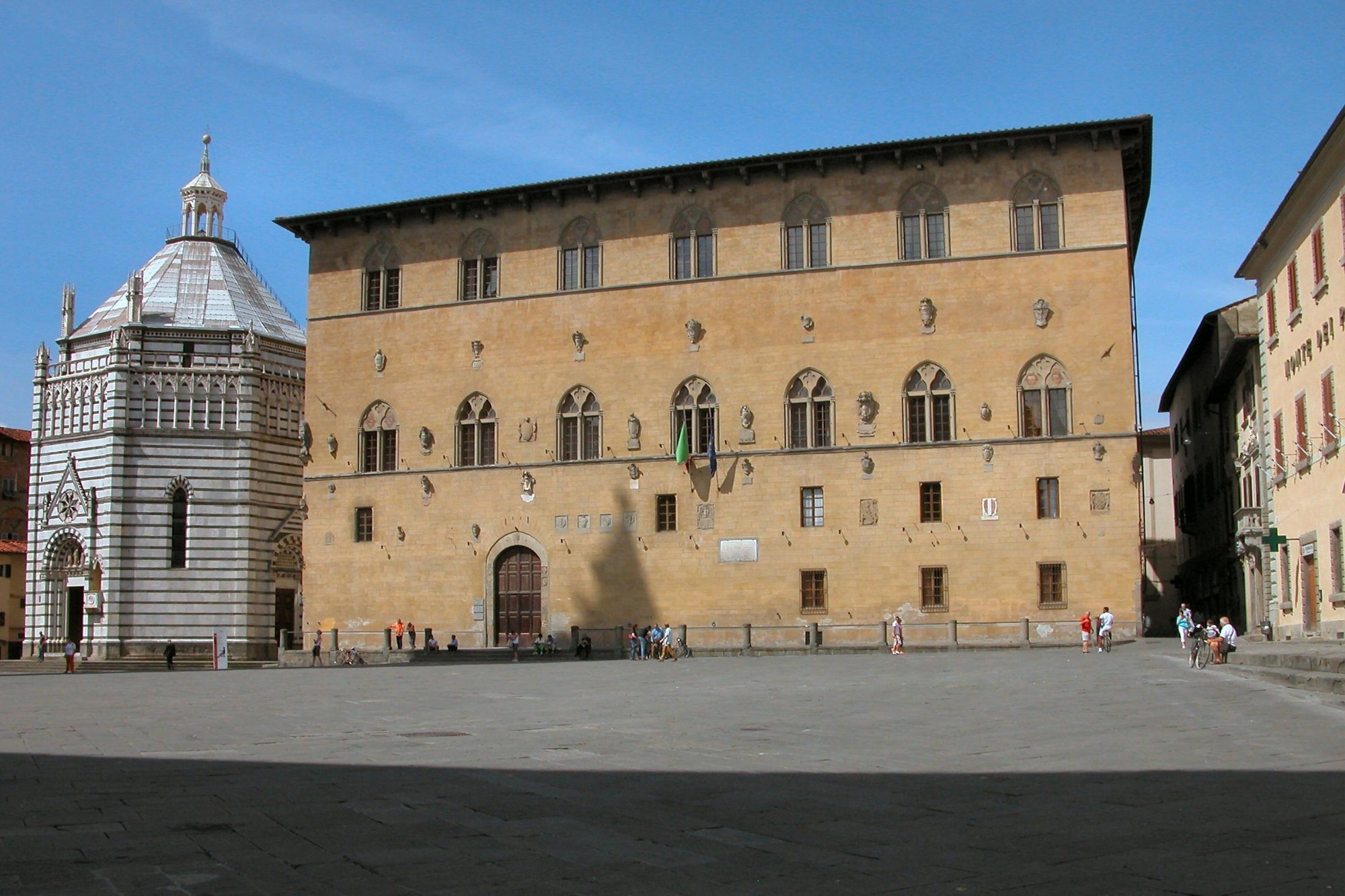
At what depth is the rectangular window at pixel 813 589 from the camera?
129 feet

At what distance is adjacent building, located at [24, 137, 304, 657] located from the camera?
178 ft

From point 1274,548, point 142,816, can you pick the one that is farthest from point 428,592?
point 142,816

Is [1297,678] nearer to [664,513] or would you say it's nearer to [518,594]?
[664,513]

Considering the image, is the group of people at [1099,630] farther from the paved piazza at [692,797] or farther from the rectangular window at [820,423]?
the paved piazza at [692,797]

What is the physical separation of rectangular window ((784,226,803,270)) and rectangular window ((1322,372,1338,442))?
16981 mm

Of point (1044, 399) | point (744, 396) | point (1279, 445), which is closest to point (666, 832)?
point (1279, 445)

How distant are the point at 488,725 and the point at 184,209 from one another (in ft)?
187

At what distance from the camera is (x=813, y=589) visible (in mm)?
39500

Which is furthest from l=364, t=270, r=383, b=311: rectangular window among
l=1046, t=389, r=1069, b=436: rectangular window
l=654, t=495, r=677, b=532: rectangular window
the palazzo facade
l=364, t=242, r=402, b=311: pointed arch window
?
l=1046, t=389, r=1069, b=436: rectangular window

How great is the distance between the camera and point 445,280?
147 feet

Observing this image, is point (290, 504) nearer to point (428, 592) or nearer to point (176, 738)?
point (428, 592)

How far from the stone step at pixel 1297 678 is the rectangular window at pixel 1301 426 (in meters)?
8.67

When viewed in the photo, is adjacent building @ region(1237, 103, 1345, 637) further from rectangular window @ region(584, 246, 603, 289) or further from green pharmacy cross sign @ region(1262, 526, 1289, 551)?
rectangular window @ region(584, 246, 603, 289)

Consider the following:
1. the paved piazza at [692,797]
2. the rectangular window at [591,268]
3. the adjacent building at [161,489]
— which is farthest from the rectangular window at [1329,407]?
the adjacent building at [161,489]
